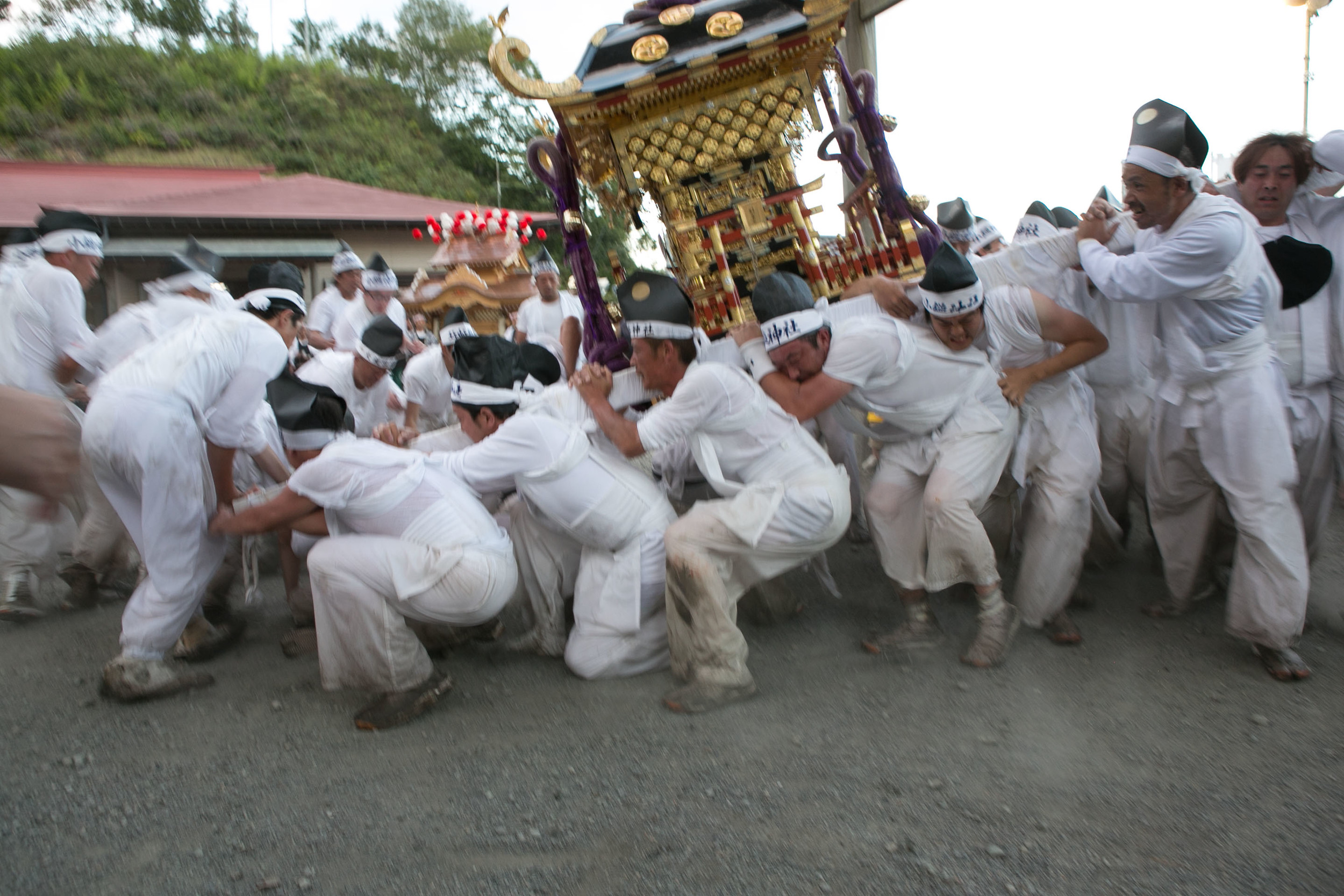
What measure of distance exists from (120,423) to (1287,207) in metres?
4.38

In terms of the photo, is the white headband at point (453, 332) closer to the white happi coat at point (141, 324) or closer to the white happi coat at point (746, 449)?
the white happi coat at point (141, 324)

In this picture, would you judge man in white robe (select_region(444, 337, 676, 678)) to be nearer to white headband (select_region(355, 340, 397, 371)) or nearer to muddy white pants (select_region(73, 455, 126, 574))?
white headband (select_region(355, 340, 397, 371))

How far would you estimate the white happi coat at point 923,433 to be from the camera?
10.8 feet

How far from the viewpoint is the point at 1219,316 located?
3117 mm

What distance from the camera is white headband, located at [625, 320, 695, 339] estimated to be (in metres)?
3.54

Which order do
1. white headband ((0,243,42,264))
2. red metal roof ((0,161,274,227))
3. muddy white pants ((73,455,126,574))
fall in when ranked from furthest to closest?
1. red metal roof ((0,161,274,227))
2. white headband ((0,243,42,264))
3. muddy white pants ((73,455,126,574))

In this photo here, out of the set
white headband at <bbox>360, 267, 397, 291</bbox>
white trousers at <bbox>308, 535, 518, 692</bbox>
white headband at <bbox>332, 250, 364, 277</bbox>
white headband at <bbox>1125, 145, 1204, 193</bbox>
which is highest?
white headband at <bbox>332, 250, 364, 277</bbox>

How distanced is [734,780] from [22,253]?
5.28m

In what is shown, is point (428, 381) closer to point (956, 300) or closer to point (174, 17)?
point (956, 300)

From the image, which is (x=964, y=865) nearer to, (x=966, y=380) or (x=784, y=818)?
(x=784, y=818)

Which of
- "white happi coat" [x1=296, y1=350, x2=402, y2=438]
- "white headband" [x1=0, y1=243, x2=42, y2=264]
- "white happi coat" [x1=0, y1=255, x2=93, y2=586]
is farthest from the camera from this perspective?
"white happi coat" [x1=296, y1=350, x2=402, y2=438]

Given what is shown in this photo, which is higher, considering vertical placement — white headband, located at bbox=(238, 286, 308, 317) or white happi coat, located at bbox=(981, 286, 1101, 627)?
white headband, located at bbox=(238, 286, 308, 317)

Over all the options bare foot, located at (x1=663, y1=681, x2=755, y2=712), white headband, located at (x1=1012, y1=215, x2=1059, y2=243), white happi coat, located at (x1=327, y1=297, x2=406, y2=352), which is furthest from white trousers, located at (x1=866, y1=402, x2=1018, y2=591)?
white happi coat, located at (x1=327, y1=297, x2=406, y2=352)

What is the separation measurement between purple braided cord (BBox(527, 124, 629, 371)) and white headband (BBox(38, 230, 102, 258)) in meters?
2.41
